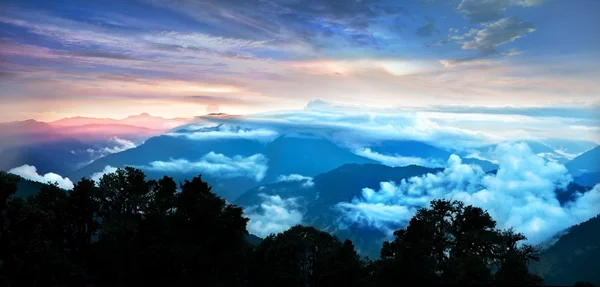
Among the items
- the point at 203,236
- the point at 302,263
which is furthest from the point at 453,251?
the point at 203,236

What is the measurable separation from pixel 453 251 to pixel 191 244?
31.9 meters

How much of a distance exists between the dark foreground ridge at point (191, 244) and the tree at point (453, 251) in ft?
0.38

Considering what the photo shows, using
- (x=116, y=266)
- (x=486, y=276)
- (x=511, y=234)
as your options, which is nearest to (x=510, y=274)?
(x=486, y=276)

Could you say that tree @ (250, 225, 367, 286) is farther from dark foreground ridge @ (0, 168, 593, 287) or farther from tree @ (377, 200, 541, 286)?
tree @ (377, 200, 541, 286)

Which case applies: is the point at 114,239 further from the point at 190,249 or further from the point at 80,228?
the point at 190,249

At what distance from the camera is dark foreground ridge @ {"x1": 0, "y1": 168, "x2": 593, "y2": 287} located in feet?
144

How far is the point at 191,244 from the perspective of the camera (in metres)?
44.3

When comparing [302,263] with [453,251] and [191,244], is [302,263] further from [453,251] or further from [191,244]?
[191,244]

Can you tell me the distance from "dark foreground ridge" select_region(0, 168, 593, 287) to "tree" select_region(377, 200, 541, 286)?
117 millimetres

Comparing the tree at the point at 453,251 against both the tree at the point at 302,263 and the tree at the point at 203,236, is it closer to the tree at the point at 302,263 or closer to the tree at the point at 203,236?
the tree at the point at 302,263

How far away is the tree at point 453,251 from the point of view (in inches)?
1727

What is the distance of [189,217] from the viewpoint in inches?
1805

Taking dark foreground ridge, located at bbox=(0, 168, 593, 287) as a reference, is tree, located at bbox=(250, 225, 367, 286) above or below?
below

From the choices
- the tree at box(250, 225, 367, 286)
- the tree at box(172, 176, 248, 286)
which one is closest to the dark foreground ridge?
the tree at box(172, 176, 248, 286)
